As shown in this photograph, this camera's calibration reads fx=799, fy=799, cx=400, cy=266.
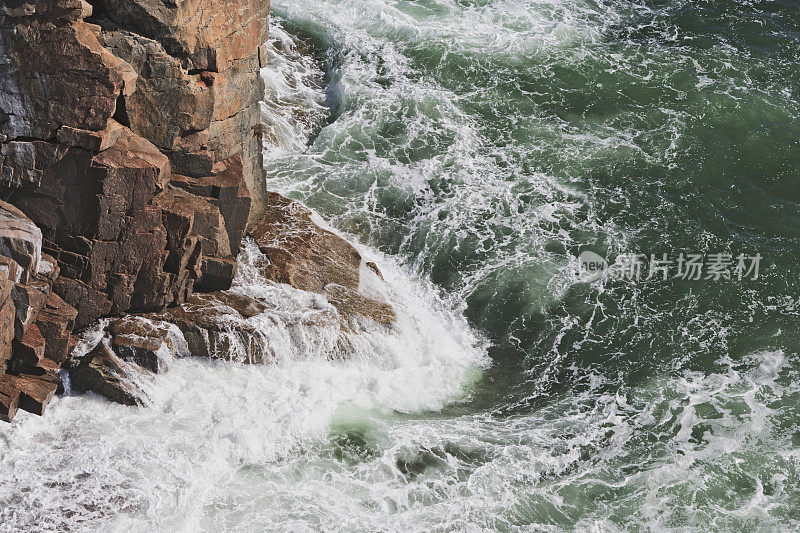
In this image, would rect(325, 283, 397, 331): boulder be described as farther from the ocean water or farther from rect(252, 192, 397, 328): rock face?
the ocean water

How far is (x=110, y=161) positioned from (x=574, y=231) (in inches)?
334

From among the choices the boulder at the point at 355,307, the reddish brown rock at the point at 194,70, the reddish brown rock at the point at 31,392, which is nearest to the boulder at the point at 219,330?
the boulder at the point at 355,307

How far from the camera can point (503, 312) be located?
13.8 metres

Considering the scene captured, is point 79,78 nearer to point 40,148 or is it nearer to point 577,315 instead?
point 40,148

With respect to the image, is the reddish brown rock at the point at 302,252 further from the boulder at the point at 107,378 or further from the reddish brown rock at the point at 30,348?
the reddish brown rock at the point at 30,348

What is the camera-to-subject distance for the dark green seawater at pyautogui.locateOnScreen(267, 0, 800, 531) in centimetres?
1066

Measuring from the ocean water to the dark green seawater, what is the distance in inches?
1.9

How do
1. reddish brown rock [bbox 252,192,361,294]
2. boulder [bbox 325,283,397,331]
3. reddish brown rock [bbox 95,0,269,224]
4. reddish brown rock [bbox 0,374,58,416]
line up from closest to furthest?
1. reddish brown rock [bbox 0,374,58,416]
2. reddish brown rock [bbox 95,0,269,224]
3. boulder [bbox 325,283,397,331]
4. reddish brown rock [bbox 252,192,361,294]

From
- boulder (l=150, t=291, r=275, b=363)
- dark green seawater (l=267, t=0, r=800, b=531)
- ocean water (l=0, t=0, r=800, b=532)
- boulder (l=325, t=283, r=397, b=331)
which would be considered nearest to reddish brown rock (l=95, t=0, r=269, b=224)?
ocean water (l=0, t=0, r=800, b=532)

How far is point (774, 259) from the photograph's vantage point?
14328 mm

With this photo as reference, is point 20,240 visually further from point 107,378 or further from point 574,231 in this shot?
point 574,231

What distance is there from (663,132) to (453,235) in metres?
5.52

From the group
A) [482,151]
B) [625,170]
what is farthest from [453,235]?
[625,170]

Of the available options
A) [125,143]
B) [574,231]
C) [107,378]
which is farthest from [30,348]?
[574,231]
